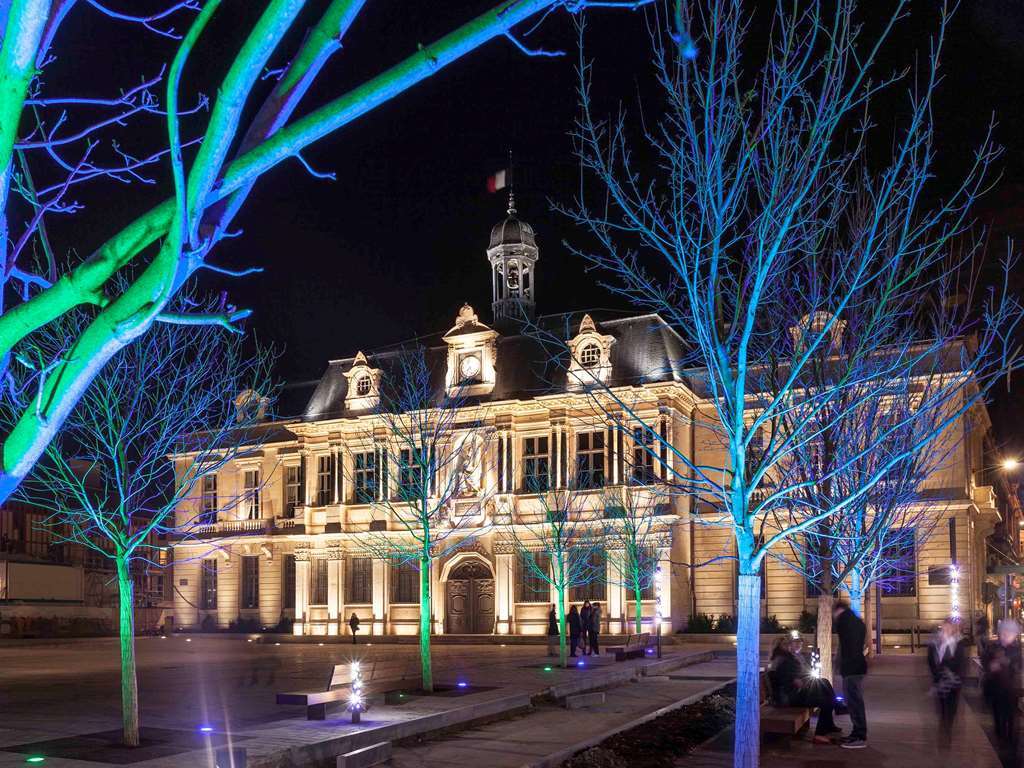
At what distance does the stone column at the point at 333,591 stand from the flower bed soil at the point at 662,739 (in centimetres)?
3611

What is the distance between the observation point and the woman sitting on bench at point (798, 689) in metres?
14.8

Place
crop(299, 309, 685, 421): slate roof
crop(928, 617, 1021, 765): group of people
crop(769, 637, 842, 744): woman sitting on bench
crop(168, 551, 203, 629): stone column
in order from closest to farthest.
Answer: crop(928, 617, 1021, 765): group of people
crop(769, 637, 842, 744): woman sitting on bench
crop(299, 309, 685, 421): slate roof
crop(168, 551, 203, 629): stone column

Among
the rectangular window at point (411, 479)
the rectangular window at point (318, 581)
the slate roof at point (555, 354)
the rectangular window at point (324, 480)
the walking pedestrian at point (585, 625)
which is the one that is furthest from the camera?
the rectangular window at point (324, 480)

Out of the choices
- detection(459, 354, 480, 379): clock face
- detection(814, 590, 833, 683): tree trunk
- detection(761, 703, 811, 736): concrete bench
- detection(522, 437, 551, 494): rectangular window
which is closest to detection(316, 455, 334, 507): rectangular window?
detection(459, 354, 480, 379): clock face

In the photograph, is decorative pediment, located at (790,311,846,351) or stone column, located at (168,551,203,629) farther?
stone column, located at (168,551,203,629)

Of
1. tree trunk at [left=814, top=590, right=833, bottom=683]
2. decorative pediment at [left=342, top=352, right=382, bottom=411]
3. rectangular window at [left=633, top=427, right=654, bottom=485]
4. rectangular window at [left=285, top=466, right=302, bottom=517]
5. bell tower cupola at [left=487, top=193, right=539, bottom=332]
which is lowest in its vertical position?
tree trunk at [left=814, top=590, right=833, bottom=683]

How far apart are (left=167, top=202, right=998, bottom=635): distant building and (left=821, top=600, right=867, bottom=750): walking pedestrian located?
27.2 m

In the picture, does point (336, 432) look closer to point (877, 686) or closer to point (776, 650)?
point (877, 686)

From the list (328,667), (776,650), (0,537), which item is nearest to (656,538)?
(328,667)

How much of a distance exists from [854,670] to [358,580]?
42.0m

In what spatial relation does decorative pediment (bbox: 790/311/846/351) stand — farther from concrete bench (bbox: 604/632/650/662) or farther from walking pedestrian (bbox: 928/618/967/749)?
concrete bench (bbox: 604/632/650/662)

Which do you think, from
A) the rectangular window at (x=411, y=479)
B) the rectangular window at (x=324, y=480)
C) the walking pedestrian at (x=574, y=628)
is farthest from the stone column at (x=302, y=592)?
the walking pedestrian at (x=574, y=628)

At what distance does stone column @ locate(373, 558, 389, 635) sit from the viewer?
2034 inches

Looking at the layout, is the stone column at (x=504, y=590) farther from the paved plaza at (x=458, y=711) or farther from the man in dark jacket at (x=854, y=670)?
the man in dark jacket at (x=854, y=670)
